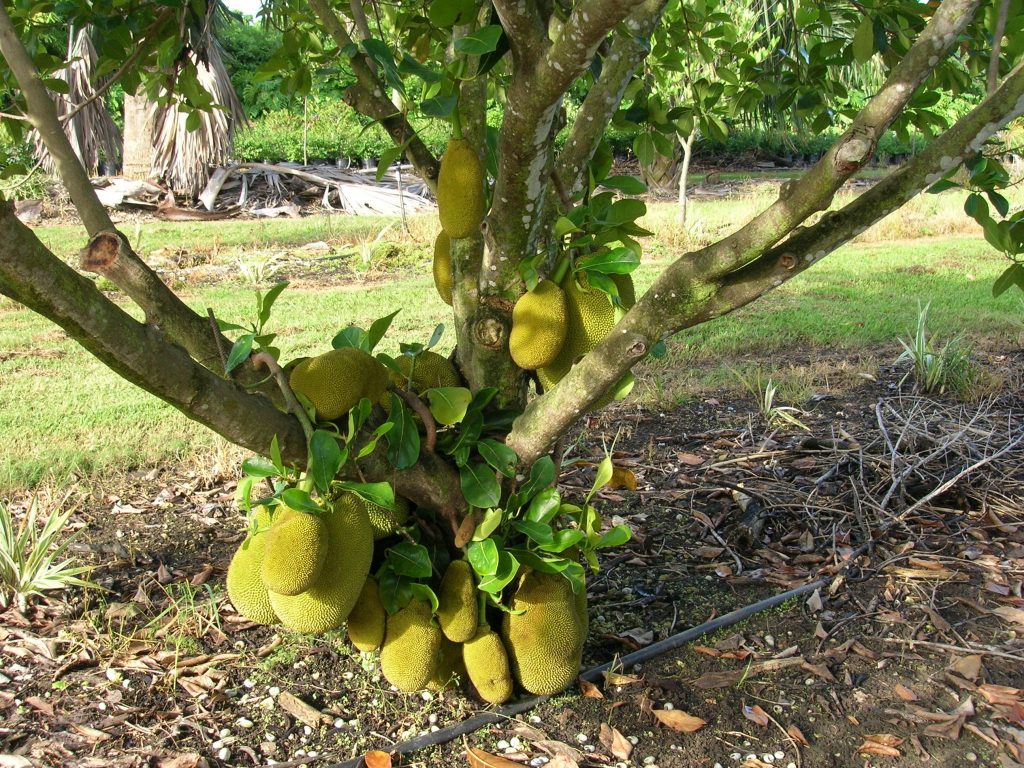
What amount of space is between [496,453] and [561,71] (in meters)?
0.61

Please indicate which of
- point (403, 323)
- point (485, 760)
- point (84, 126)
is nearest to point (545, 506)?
point (485, 760)

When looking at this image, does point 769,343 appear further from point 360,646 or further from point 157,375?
point 157,375

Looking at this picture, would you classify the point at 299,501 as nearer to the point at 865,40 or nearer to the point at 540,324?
the point at 540,324

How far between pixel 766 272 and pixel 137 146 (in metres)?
10.5

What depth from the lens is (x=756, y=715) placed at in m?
1.50

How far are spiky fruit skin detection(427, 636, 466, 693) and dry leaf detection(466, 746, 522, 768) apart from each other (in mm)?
127

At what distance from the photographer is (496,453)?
1440 millimetres

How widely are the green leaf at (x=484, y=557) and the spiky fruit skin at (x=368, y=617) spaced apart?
0.17m

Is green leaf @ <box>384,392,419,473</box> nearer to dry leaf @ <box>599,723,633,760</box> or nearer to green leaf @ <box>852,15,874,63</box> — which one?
dry leaf @ <box>599,723,633,760</box>

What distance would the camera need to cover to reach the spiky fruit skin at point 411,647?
1387mm

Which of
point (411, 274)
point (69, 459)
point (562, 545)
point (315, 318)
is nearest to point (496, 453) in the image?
point (562, 545)

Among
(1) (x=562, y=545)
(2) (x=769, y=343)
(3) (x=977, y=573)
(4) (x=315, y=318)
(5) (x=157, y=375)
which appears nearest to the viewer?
(5) (x=157, y=375)

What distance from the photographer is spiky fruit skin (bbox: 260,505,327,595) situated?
1.13 metres

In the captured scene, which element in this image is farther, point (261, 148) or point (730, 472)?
point (261, 148)
